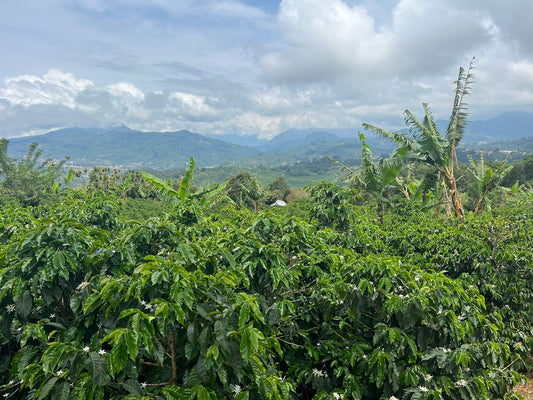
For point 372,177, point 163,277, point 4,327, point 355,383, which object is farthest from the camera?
point 372,177

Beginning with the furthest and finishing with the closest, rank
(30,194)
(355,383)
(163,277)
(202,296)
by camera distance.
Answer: (30,194)
(355,383)
(202,296)
(163,277)

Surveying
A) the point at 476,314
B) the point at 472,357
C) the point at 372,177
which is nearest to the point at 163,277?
the point at 472,357

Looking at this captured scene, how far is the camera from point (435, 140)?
13.3m

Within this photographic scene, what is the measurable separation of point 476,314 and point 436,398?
124cm

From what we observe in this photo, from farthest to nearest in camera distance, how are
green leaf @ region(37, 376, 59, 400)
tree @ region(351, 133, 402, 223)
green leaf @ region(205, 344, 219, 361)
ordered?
tree @ region(351, 133, 402, 223) → green leaf @ region(205, 344, 219, 361) → green leaf @ region(37, 376, 59, 400)

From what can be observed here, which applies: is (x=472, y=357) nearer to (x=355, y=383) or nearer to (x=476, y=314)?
(x=476, y=314)

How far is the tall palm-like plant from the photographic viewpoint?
1350 centimetres

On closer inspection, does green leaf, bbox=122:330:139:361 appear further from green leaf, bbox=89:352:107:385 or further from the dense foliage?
green leaf, bbox=89:352:107:385

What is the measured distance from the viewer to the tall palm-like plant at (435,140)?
13500 mm

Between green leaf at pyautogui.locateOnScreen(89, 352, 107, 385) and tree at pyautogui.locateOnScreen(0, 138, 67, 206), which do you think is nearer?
green leaf at pyautogui.locateOnScreen(89, 352, 107, 385)

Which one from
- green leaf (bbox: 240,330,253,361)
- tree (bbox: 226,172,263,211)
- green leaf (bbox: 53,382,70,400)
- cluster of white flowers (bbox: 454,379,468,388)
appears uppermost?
green leaf (bbox: 240,330,253,361)

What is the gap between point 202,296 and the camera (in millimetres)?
2787

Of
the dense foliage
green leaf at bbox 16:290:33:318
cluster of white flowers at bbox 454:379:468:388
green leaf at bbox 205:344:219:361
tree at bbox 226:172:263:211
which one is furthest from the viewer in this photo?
tree at bbox 226:172:263:211

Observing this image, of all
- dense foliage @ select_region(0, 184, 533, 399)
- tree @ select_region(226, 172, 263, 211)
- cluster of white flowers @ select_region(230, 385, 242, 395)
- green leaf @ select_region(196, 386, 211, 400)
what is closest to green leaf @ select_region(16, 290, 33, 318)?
dense foliage @ select_region(0, 184, 533, 399)
